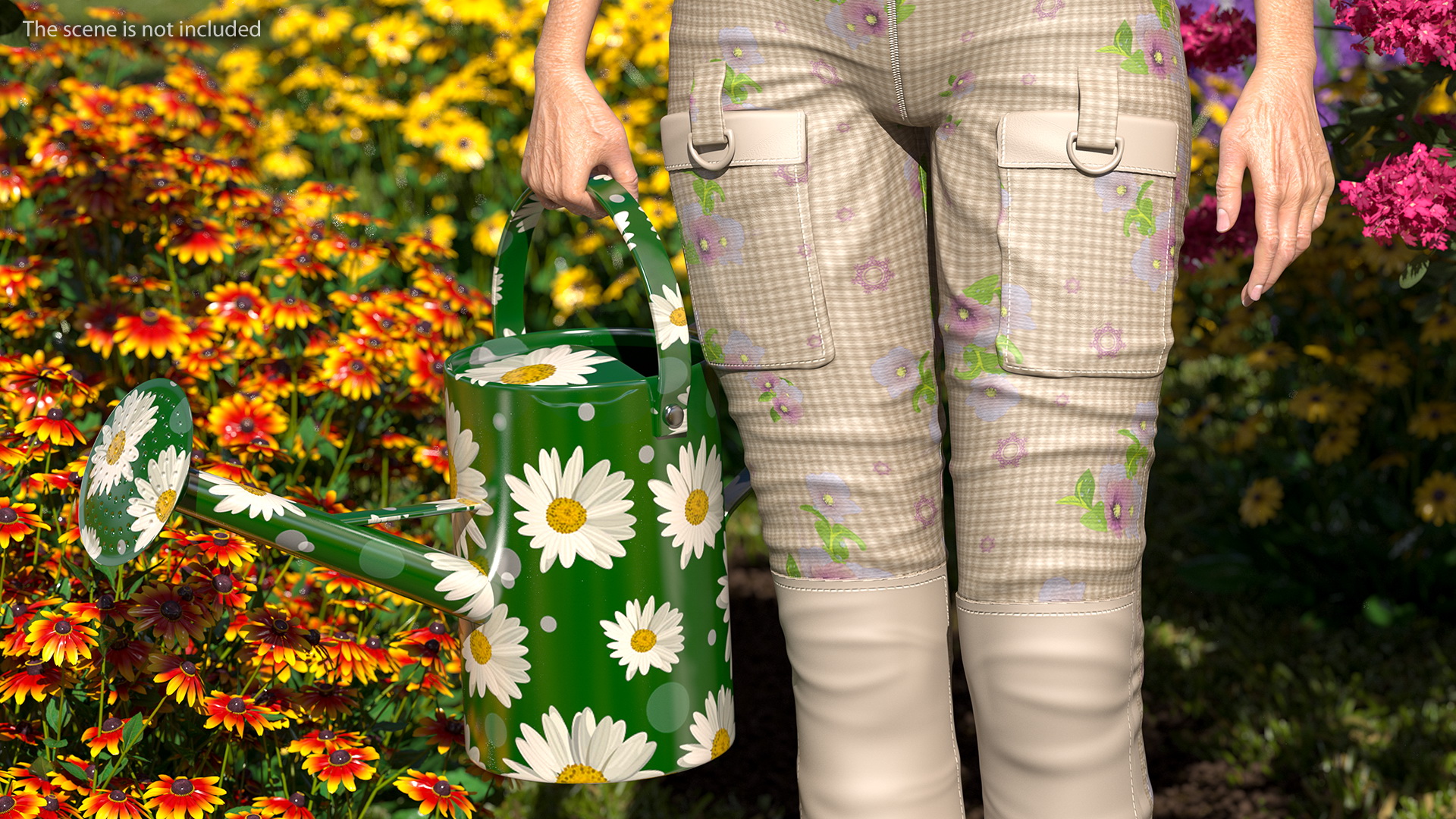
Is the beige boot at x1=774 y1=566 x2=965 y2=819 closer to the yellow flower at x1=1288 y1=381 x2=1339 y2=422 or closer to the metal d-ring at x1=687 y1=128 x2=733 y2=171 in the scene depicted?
the metal d-ring at x1=687 y1=128 x2=733 y2=171

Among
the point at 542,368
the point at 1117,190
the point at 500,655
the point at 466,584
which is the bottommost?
the point at 500,655

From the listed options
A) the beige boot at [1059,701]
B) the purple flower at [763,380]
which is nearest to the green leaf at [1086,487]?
the beige boot at [1059,701]

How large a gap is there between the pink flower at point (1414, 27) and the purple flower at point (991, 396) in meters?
0.77

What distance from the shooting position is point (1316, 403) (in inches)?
108

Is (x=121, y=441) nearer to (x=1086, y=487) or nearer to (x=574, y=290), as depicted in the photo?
(x=1086, y=487)

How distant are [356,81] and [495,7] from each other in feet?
1.73

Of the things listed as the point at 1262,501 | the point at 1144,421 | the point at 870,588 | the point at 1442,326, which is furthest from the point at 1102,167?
the point at 1262,501

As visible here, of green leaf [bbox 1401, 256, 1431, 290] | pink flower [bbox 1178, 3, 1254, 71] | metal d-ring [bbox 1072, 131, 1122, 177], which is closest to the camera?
metal d-ring [bbox 1072, 131, 1122, 177]

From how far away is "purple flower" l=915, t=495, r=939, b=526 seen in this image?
1.37m

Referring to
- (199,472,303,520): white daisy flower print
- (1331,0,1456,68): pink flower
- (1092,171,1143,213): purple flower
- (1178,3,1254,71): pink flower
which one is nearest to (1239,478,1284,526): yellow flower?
(1178,3,1254,71): pink flower

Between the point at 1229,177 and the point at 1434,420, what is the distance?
167 cm

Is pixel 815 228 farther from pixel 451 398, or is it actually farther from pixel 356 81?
pixel 356 81

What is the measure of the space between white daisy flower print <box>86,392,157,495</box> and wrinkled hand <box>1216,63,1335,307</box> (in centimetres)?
112

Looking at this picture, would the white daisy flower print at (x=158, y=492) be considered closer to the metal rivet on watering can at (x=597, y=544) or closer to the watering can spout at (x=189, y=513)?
the watering can spout at (x=189, y=513)
